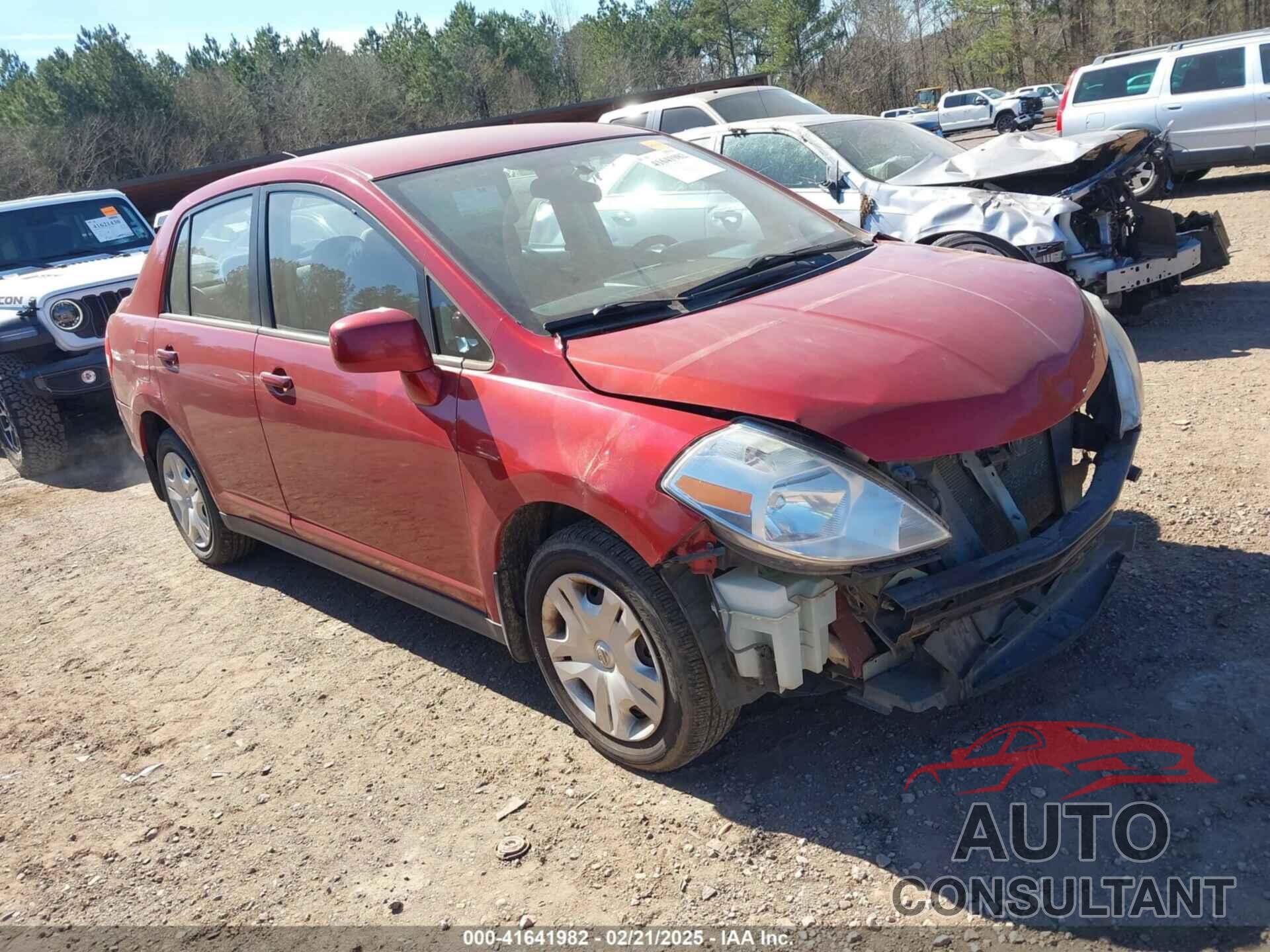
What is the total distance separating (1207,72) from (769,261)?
12.0 meters

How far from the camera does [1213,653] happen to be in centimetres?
330

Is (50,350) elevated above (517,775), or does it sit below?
above

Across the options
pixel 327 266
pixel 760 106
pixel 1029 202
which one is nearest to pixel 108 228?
pixel 760 106

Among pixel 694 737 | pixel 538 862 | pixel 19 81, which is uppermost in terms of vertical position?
pixel 19 81

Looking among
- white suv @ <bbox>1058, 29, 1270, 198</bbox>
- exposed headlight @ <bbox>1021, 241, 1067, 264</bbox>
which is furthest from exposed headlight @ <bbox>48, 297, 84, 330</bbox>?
white suv @ <bbox>1058, 29, 1270, 198</bbox>

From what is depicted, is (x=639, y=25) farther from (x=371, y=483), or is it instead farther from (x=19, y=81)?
(x=371, y=483)

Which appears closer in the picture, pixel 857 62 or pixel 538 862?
pixel 538 862

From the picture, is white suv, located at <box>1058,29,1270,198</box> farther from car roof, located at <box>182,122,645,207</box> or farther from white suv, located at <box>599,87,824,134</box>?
car roof, located at <box>182,122,645,207</box>

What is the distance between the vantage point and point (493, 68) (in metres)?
52.0

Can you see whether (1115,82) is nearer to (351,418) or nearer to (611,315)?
(611,315)

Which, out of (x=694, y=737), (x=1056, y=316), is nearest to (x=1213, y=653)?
(x=1056, y=316)

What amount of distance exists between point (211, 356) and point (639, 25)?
75547 millimetres

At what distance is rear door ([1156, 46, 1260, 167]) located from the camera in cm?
1236

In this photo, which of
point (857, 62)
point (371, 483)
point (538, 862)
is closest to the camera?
point (538, 862)
